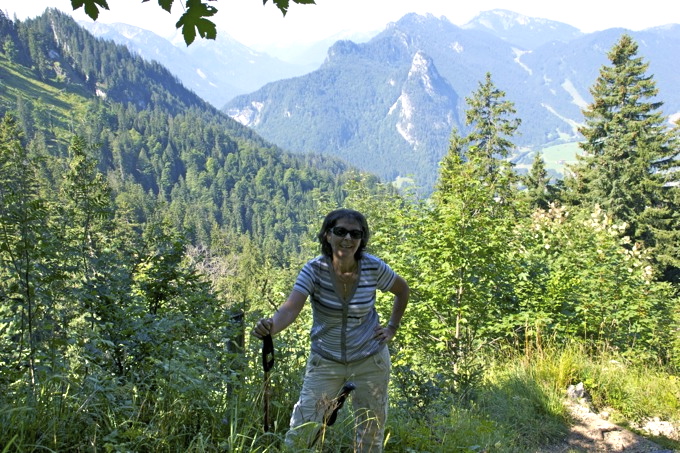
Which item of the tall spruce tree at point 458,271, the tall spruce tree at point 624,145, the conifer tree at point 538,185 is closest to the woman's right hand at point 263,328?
the tall spruce tree at point 458,271

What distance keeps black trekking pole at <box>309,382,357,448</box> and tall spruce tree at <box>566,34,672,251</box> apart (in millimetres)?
26488

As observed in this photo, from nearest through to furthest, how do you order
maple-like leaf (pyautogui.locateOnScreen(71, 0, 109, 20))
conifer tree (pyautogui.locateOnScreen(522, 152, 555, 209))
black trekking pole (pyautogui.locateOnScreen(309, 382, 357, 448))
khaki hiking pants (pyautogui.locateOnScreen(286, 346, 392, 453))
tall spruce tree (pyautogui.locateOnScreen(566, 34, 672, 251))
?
maple-like leaf (pyautogui.locateOnScreen(71, 0, 109, 20)), black trekking pole (pyautogui.locateOnScreen(309, 382, 357, 448)), khaki hiking pants (pyautogui.locateOnScreen(286, 346, 392, 453)), tall spruce tree (pyautogui.locateOnScreen(566, 34, 672, 251)), conifer tree (pyautogui.locateOnScreen(522, 152, 555, 209))

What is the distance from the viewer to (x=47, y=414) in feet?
6.95

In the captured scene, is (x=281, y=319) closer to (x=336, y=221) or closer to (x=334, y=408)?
(x=334, y=408)

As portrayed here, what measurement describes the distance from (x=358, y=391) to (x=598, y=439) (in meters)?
2.64

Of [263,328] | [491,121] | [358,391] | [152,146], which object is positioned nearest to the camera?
[263,328]

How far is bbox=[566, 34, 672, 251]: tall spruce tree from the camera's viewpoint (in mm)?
25656

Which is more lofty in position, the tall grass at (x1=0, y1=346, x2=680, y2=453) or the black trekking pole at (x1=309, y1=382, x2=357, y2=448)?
the black trekking pole at (x1=309, y1=382, x2=357, y2=448)

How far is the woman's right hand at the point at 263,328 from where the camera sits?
7.00ft

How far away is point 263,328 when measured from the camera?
84.7 inches

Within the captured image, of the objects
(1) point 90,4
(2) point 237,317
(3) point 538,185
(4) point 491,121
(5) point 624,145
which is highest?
(4) point 491,121

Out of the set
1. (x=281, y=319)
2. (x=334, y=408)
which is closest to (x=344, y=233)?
(x=281, y=319)

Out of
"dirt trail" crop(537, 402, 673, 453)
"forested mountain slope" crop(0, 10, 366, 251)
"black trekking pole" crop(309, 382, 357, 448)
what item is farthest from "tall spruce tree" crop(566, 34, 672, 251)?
"forested mountain slope" crop(0, 10, 366, 251)

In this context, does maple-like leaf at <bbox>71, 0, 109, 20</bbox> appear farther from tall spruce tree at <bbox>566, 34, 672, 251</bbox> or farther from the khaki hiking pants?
tall spruce tree at <bbox>566, 34, 672, 251</bbox>
